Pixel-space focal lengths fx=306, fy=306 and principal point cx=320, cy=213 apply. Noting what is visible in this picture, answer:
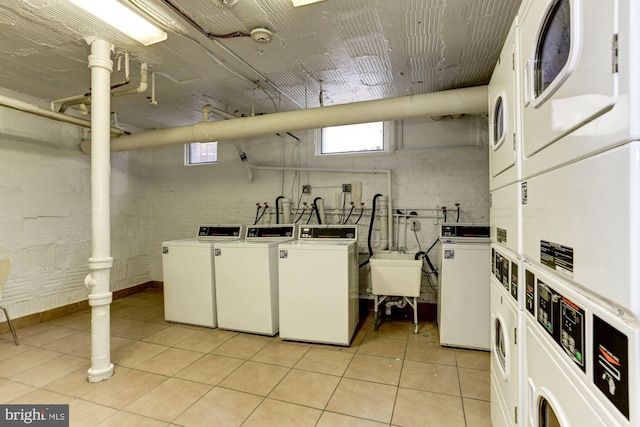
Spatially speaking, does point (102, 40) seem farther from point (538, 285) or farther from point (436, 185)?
point (436, 185)

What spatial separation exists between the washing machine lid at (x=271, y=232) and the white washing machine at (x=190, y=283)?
1.69 feet

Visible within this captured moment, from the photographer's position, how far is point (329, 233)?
11.6 feet

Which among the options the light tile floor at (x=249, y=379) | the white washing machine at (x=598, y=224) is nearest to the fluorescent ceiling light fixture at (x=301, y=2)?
the white washing machine at (x=598, y=224)

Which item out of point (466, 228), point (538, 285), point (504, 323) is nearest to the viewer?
point (538, 285)

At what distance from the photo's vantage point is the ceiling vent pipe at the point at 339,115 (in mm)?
2650

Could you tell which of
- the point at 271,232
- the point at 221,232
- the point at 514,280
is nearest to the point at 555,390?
the point at 514,280

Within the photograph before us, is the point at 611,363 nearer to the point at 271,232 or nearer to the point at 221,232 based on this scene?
the point at 271,232

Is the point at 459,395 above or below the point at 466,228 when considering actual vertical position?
below

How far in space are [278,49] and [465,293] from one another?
2774 mm

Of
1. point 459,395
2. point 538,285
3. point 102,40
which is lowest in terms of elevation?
point 459,395

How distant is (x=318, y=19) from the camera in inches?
85.7

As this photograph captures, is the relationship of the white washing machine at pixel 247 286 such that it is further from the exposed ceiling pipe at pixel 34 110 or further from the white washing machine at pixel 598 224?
the white washing machine at pixel 598 224

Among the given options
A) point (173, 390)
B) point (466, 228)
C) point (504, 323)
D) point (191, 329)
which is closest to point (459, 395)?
point (504, 323)

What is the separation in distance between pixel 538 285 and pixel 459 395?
1611 mm
